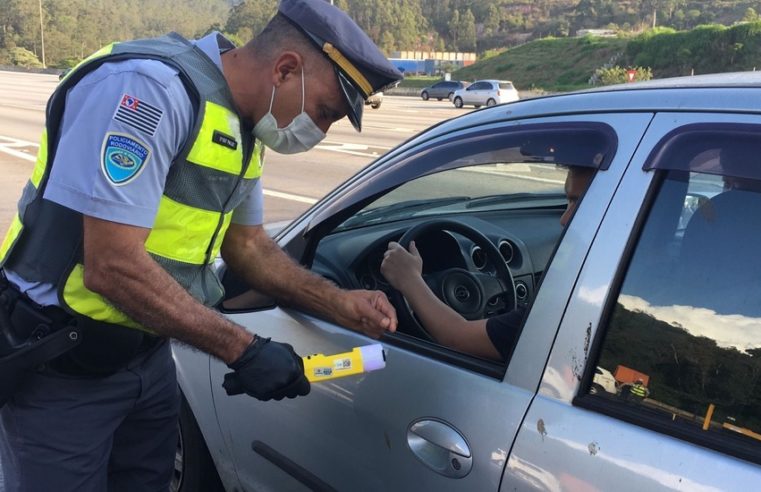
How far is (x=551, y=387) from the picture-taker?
1502mm

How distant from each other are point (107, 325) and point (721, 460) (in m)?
1.40

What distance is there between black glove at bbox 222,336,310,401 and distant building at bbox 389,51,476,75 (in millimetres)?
64500

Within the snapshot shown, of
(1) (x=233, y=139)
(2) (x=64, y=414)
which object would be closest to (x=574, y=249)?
(1) (x=233, y=139)

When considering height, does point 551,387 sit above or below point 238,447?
above

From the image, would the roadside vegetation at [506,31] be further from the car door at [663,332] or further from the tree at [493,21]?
the car door at [663,332]

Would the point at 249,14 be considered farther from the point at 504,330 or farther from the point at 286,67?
the point at 504,330

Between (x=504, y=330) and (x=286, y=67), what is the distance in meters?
0.86

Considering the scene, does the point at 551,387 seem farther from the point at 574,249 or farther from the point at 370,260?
the point at 370,260

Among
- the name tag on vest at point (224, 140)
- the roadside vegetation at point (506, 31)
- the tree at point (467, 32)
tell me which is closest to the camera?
the name tag on vest at point (224, 140)

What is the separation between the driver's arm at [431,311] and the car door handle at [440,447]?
0.75ft

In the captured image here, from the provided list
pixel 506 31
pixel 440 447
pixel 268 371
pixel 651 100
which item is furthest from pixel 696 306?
pixel 506 31

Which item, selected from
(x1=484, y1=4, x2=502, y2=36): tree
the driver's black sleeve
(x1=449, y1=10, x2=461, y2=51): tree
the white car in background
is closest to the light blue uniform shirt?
the driver's black sleeve

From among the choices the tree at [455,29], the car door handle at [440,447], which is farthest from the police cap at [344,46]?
the tree at [455,29]

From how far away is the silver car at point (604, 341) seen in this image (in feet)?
4.42
